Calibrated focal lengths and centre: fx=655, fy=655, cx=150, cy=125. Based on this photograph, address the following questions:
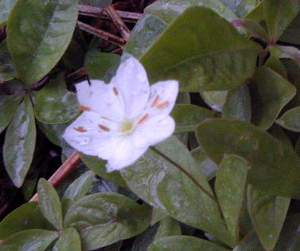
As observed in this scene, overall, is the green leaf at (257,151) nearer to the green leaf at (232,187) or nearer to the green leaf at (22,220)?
the green leaf at (232,187)

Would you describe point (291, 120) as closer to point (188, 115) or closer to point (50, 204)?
point (188, 115)

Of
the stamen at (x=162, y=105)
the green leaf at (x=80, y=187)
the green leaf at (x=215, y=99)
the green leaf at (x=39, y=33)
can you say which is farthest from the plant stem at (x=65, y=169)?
the stamen at (x=162, y=105)

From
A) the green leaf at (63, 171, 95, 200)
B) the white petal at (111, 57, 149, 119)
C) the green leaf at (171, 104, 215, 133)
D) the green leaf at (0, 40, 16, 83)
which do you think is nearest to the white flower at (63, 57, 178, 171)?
the white petal at (111, 57, 149, 119)

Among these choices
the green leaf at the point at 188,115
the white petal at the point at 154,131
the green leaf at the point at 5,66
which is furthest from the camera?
the green leaf at the point at 5,66

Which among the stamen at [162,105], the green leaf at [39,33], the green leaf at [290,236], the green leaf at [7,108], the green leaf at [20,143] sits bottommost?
the green leaf at [290,236]

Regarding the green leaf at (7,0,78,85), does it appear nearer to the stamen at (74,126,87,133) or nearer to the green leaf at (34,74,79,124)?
the green leaf at (34,74,79,124)

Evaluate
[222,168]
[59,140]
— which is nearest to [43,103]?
[59,140]
